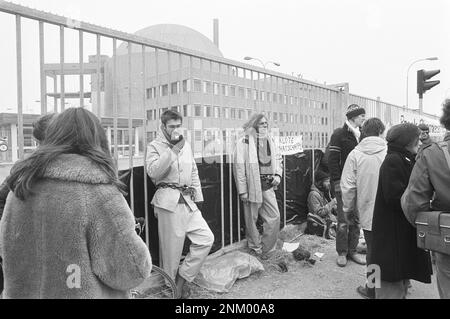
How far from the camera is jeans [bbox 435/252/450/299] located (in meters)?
2.35

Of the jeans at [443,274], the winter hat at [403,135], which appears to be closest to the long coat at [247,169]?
the winter hat at [403,135]

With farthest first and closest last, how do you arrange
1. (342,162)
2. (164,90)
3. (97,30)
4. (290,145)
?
(290,145)
(342,162)
(164,90)
(97,30)

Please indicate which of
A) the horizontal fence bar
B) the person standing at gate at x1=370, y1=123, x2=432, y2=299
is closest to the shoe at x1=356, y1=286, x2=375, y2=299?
the person standing at gate at x1=370, y1=123, x2=432, y2=299

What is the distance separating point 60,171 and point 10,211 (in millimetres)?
338

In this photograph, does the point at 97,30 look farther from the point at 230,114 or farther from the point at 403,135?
the point at 403,135

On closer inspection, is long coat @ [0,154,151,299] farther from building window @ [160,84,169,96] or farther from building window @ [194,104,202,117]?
building window @ [194,104,202,117]

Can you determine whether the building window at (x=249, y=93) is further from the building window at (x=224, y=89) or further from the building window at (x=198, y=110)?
the building window at (x=198, y=110)

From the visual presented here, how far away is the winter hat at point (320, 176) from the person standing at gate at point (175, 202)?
11.3 feet

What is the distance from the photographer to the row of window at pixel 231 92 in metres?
3.81

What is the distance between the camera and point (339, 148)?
4895 mm

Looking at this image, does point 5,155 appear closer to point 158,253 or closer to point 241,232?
point 158,253

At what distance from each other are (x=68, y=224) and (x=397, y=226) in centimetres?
262

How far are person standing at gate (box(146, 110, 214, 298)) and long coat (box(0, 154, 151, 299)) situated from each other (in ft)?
5.50

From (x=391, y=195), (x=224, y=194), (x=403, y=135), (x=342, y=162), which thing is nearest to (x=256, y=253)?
(x=224, y=194)
